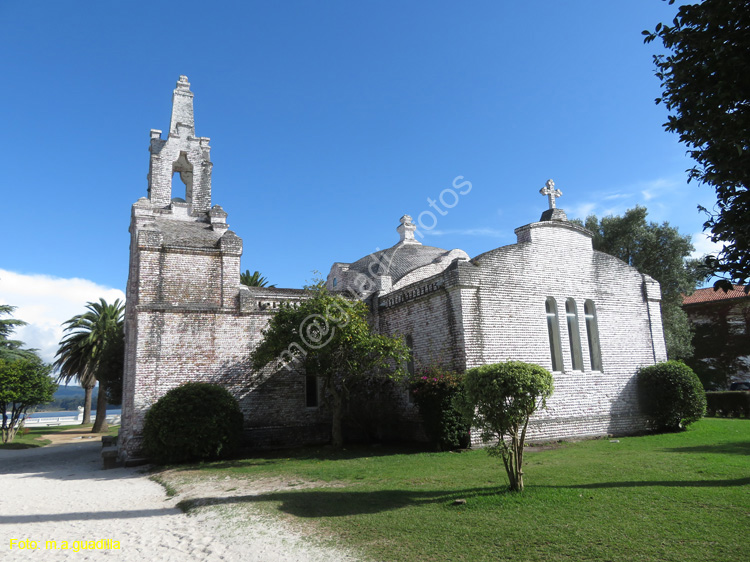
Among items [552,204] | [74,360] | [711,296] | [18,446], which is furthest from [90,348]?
[711,296]

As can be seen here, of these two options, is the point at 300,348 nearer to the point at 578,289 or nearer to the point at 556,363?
the point at 556,363

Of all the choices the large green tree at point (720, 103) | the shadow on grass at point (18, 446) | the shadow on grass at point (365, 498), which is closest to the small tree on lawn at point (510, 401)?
the shadow on grass at point (365, 498)

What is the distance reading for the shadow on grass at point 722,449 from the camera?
1253cm

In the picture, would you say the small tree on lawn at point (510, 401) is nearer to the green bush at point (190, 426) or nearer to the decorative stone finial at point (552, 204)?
the green bush at point (190, 426)

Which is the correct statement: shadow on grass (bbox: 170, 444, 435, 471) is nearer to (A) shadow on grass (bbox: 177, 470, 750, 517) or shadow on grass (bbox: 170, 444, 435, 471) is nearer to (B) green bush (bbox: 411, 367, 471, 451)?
(B) green bush (bbox: 411, 367, 471, 451)

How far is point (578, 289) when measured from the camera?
17891mm

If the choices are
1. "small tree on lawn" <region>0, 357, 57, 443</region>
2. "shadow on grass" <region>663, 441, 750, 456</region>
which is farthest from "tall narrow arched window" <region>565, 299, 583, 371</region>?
"small tree on lawn" <region>0, 357, 57, 443</region>

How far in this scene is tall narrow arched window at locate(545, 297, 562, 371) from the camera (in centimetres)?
1695

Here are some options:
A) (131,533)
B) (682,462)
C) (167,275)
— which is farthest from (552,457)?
(167,275)

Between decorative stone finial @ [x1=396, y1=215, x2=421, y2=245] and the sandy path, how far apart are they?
53.7 ft

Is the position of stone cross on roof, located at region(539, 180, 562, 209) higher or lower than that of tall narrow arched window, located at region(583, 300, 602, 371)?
higher

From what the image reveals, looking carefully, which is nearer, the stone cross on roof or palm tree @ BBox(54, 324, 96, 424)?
the stone cross on roof

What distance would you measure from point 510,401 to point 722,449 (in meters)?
8.10

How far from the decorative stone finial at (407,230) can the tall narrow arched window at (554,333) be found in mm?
9874
